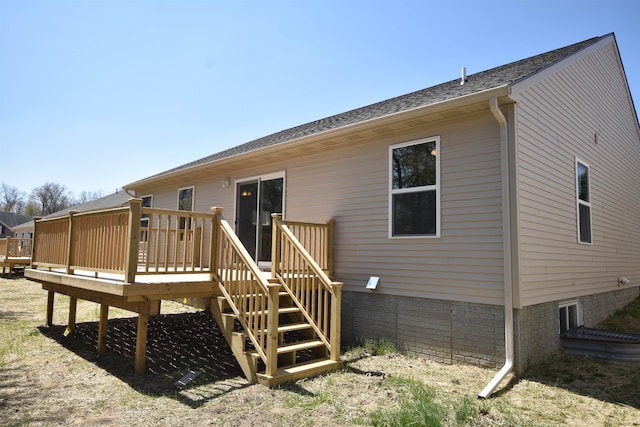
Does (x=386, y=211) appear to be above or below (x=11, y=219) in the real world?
below

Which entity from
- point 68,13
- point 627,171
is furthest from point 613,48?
point 68,13

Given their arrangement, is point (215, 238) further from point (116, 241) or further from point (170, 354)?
point (170, 354)

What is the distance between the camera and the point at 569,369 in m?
4.78

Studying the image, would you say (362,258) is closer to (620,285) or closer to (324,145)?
(324,145)

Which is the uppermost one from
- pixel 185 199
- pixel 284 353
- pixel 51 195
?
pixel 51 195

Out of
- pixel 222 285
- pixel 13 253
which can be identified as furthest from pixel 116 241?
pixel 13 253

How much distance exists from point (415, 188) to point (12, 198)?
72.3 metres

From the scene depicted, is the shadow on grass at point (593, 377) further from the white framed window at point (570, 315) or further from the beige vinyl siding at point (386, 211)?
the beige vinyl siding at point (386, 211)

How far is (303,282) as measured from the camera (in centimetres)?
529

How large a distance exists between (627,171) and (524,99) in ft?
20.0

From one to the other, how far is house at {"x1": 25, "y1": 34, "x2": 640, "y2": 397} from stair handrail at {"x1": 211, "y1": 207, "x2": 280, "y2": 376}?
83 cm

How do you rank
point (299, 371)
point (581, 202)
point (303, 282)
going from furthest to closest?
point (581, 202) < point (303, 282) < point (299, 371)

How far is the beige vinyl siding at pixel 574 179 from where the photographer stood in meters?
4.95

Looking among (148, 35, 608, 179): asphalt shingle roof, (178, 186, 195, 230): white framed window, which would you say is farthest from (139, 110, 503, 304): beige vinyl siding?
(178, 186, 195, 230): white framed window
